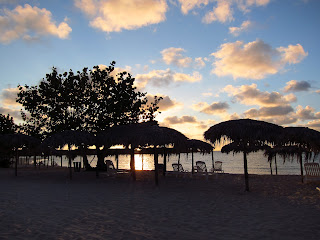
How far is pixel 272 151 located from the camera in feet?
61.1

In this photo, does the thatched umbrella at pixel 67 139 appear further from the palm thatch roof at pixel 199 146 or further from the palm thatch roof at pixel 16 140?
the palm thatch roof at pixel 199 146

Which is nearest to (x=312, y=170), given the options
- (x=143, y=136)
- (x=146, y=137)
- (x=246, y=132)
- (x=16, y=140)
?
(x=246, y=132)

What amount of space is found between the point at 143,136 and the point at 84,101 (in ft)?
30.3

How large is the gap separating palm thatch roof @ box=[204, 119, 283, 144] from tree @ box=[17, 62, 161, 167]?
34.0 ft

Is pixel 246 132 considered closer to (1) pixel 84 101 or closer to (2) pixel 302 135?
(2) pixel 302 135

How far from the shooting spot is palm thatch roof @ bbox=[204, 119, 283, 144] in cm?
994

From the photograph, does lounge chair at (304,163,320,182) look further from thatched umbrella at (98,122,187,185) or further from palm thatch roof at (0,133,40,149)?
palm thatch roof at (0,133,40,149)

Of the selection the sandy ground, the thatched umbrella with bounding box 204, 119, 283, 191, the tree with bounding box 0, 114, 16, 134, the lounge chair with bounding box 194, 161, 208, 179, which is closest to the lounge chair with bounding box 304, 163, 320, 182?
the thatched umbrella with bounding box 204, 119, 283, 191

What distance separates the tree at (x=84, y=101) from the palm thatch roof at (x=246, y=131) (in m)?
10.4

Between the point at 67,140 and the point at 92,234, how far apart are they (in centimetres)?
989

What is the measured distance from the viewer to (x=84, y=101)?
1986 centimetres

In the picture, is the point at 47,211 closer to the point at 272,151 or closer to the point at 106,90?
the point at 106,90

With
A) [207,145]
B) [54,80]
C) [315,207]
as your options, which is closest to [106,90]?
[54,80]

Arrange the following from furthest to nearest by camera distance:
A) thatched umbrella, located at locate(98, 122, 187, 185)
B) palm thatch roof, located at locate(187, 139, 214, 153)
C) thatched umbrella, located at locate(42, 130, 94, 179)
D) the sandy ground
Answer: palm thatch roof, located at locate(187, 139, 214, 153) → thatched umbrella, located at locate(42, 130, 94, 179) → thatched umbrella, located at locate(98, 122, 187, 185) → the sandy ground
